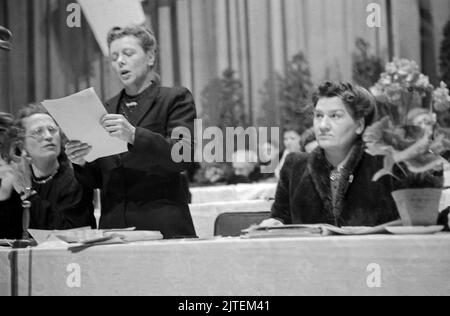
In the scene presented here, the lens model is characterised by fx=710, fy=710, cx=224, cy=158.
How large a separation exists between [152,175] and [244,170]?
385 cm

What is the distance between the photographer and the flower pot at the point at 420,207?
1.68m

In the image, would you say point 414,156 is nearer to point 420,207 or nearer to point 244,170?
point 420,207

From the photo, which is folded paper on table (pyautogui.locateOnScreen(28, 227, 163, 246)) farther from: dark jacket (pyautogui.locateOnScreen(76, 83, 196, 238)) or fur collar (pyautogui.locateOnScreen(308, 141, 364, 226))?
fur collar (pyautogui.locateOnScreen(308, 141, 364, 226))

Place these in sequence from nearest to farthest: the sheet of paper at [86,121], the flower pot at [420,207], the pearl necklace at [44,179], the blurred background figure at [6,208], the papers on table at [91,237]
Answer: the flower pot at [420,207] → the papers on table at [91,237] → the sheet of paper at [86,121] → the blurred background figure at [6,208] → the pearl necklace at [44,179]

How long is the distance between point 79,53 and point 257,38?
186 centimetres

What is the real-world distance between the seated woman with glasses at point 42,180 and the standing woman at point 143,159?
183 millimetres

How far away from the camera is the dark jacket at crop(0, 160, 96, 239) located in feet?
7.93

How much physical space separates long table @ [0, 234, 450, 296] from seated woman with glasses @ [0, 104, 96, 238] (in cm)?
58

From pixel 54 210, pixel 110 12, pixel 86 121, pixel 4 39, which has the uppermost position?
pixel 110 12

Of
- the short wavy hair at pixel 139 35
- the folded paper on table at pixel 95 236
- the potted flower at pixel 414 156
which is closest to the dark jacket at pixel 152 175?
the short wavy hair at pixel 139 35

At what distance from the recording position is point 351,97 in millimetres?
2242

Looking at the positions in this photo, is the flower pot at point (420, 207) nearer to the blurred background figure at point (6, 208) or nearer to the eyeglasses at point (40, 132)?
the blurred background figure at point (6, 208)

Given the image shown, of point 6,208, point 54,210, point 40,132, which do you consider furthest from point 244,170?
point 6,208
